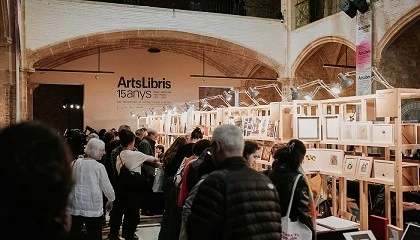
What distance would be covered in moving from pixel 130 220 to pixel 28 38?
6927mm

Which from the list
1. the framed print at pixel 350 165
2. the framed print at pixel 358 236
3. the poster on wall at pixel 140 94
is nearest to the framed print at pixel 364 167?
the framed print at pixel 350 165

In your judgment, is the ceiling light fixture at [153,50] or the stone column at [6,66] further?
the ceiling light fixture at [153,50]

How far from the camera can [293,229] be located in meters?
3.06

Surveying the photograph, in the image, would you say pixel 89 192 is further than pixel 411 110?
No

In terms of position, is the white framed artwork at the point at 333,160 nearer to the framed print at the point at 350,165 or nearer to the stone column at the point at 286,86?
the framed print at the point at 350,165

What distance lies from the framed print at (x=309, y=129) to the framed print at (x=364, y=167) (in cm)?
79

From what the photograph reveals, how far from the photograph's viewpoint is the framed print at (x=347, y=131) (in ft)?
17.2

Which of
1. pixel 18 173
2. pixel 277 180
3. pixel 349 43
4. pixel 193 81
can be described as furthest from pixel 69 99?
pixel 18 173

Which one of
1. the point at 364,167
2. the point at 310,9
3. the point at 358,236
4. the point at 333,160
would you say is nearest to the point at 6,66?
the point at 333,160

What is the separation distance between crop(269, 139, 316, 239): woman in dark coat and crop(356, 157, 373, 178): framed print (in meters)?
1.87

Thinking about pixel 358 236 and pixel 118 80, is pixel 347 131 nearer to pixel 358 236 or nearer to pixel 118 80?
pixel 358 236

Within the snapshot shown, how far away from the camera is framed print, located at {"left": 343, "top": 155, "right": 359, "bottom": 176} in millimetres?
5139

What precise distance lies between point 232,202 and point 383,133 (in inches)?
127

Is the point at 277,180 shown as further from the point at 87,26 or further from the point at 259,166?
the point at 87,26
